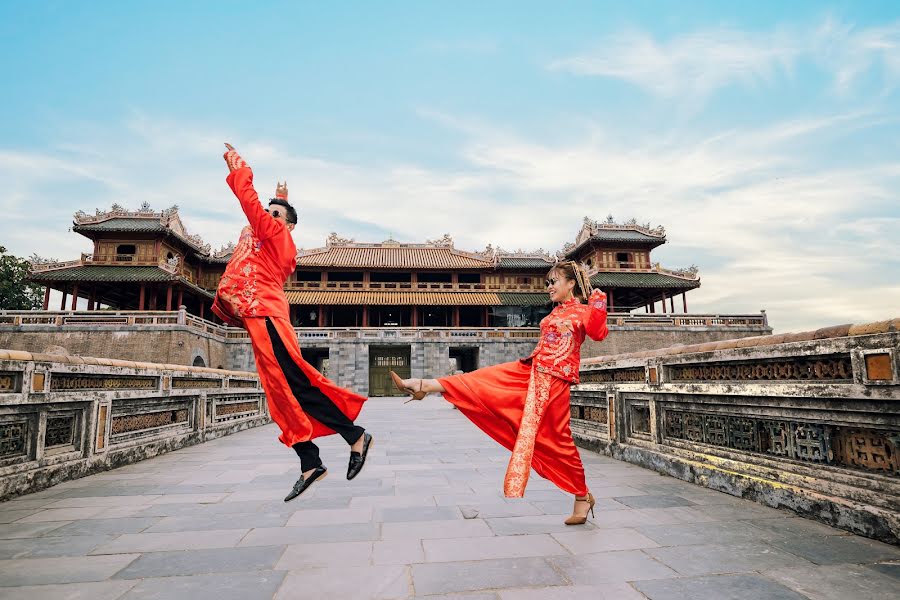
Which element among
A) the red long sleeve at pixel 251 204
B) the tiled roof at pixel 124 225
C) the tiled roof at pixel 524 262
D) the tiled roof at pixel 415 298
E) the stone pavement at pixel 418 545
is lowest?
the stone pavement at pixel 418 545

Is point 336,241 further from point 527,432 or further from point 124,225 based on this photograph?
point 527,432

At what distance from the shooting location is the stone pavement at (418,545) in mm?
1895

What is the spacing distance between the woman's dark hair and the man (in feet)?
4.84

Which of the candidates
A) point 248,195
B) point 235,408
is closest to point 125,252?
point 235,408

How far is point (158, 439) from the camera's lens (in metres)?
5.75

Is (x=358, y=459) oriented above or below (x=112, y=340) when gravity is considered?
below

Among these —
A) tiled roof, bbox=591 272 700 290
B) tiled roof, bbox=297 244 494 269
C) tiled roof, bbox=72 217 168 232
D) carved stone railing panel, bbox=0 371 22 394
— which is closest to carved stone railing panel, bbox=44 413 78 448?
carved stone railing panel, bbox=0 371 22 394

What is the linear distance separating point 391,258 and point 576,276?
2760 cm

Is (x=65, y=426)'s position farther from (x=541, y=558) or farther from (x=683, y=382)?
(x=683, y=382)

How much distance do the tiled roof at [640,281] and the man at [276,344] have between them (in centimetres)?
2495

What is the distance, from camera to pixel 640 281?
1072 inches

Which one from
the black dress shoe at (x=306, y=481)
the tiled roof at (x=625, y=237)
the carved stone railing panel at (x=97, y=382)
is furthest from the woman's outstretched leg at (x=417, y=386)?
the tiled roof at (x=625, y=237)

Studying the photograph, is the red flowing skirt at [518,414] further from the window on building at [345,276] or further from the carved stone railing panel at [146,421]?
the window on building at [345,276]

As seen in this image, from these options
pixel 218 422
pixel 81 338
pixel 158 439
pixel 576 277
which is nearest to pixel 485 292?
pixel 81 338
